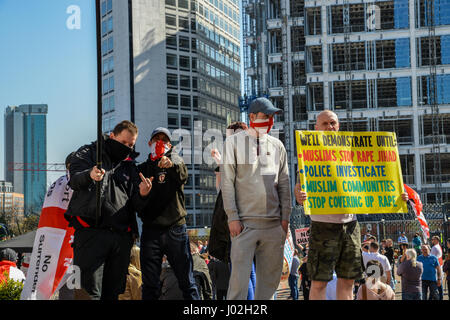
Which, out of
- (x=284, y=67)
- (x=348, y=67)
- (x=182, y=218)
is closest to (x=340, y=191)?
(x=182, y=218)

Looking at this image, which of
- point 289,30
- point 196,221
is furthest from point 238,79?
point 289,30

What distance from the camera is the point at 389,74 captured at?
5928 centimetres

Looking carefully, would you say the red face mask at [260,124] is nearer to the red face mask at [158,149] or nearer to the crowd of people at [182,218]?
the crowd of people at [182,218]

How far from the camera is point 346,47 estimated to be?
5866 centimetres

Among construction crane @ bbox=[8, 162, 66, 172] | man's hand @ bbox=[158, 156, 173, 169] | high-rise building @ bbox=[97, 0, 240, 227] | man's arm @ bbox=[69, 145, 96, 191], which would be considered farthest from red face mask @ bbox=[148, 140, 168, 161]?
high-rise building @ bbox=[97, 0, 240, 227]

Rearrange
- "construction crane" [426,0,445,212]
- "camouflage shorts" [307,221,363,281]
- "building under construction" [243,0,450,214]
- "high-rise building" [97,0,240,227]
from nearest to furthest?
"camouflage shorts" [307,221,363,281]
"construction crane" [426,0,445,212]
"building under construction" [243,0,450,214]
"high-rise building" [97,0,240,227]

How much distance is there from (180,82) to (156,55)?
5484 millimetres

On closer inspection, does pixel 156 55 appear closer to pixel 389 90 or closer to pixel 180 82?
pixel 180 82

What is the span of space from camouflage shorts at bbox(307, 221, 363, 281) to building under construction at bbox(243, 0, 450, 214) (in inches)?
2016

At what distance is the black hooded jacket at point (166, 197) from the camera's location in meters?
6.35

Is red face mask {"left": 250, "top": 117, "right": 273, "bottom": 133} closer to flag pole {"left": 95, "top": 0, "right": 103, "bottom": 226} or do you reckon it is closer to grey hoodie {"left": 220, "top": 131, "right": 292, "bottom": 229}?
grey hoodie {"left": 220, "top": 131, "right": 292, "bottom": 229}

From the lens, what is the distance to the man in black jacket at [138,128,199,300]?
6324 mm

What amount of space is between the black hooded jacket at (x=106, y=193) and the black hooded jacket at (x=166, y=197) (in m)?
→ 0.22

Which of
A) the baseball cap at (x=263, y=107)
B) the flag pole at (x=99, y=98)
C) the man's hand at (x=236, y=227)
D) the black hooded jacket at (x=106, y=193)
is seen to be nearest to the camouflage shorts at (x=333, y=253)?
the man's hand at (x=236, y=227)
